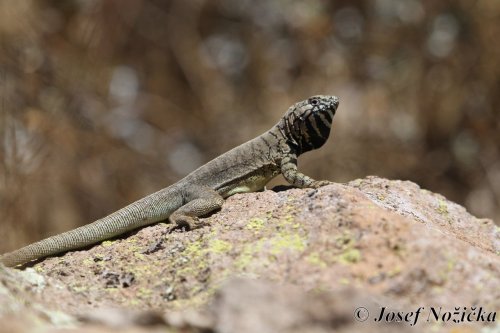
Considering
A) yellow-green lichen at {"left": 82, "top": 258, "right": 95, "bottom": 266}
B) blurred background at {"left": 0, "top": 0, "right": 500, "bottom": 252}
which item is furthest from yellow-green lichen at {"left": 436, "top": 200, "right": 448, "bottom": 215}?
blurred background at {"left": 0, "top": 0, "right": 500, "bottom": 252}

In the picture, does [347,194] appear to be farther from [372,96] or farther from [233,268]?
[372,96]

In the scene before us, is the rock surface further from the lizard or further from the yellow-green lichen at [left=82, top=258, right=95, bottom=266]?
the lizard

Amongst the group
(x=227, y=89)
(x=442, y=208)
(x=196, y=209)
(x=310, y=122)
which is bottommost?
(x=196, y=209)

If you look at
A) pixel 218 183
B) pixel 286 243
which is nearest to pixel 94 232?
pixel 218 183

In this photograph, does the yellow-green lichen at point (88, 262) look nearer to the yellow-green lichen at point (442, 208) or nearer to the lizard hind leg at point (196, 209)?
the lizard hind leg at point (196, 209)

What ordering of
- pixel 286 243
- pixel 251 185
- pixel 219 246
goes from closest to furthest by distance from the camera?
pixel 286 243
pixel 219 246
pixel 251 185

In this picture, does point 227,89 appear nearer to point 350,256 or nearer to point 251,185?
point 251,185

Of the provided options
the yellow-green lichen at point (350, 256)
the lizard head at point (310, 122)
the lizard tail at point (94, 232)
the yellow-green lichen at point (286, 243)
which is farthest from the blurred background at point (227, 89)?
the yellow-green lichen at point (350, 256)
